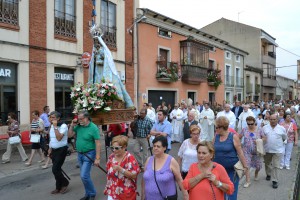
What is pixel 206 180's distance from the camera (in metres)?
3.26

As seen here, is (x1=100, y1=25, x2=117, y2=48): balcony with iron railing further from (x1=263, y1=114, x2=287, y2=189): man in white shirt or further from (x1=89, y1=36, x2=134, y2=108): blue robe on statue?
(x1=263, y1=114, x2=287, y2=189): man in white shirt

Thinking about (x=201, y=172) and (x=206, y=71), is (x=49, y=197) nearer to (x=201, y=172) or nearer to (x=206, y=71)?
(x=201, y=172)

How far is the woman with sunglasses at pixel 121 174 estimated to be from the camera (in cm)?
382

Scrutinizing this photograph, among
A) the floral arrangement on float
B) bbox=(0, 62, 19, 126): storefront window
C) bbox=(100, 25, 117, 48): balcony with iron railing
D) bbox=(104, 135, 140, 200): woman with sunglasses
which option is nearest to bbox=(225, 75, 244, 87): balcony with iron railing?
bbox=(100, 25, 117, 48): balcony with iron railing

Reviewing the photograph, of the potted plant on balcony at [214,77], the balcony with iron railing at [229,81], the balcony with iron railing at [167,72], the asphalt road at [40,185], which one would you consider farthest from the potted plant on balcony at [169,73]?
the asphalt road at [40,185]

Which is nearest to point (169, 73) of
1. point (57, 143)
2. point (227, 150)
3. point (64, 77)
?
point (64, 77)

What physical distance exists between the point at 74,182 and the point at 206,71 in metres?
18.8

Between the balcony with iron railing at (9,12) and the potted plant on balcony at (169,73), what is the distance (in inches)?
383

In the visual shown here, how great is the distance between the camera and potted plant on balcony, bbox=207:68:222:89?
991 inches

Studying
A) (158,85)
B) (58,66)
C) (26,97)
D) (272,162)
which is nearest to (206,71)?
(158,85)

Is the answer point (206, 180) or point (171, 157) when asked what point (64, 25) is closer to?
point (171, 157)

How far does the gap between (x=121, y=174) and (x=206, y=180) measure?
45.2 inches

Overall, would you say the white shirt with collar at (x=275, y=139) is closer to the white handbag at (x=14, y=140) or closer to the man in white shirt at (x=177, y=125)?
the man in white shirt at (x=177, y=125)

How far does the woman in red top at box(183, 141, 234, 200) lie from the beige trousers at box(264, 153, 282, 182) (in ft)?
12.2
